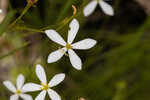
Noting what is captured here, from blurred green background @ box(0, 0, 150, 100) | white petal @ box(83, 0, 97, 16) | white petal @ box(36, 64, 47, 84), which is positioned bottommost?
white petal @ box(36, 64, 47, 84)

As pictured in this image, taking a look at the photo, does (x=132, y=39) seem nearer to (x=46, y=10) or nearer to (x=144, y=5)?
(x=144, y=5)

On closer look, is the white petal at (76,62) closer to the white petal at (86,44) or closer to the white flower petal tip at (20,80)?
the white petal at (86,44)

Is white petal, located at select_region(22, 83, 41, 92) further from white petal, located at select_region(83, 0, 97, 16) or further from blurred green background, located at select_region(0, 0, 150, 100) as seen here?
blurred green background, located at select_region(0, 0, 150, 100)

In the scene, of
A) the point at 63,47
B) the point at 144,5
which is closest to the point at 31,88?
the point at 63,47

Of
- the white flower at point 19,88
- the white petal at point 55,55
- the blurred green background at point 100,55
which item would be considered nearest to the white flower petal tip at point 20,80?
the white flower at point 19,88

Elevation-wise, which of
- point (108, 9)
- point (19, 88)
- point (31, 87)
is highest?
point (108, 9)

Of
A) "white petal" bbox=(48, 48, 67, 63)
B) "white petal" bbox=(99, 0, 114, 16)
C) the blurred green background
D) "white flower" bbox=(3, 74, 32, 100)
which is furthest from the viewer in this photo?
the blurred green background

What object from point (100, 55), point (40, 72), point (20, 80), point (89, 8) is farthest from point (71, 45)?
point (100, 55)

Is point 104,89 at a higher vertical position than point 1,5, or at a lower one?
lower

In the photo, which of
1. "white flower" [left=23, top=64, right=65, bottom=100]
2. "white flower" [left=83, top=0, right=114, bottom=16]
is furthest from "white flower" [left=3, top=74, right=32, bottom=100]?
"white flower" [left=83, top=0, right=114, bottom=16]

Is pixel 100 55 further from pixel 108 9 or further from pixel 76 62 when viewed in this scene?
pixel 76 62

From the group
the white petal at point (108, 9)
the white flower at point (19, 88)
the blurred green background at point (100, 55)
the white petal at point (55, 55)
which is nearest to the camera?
the white petal at point (55, 55)
